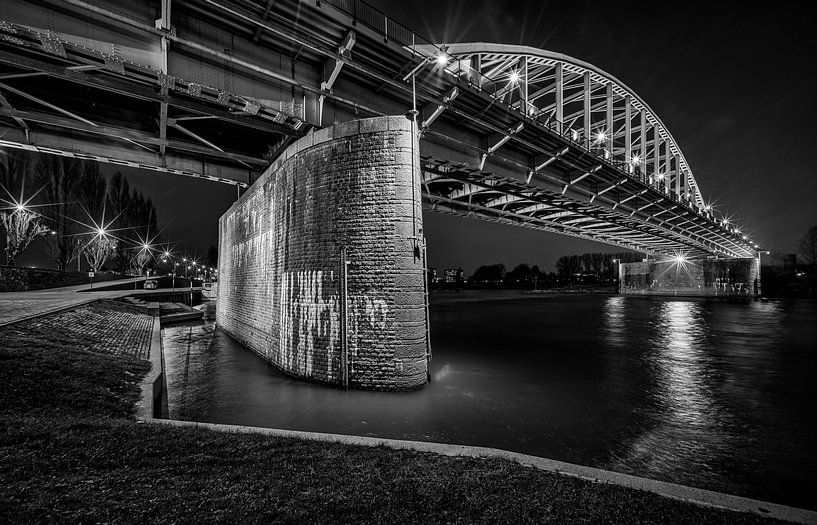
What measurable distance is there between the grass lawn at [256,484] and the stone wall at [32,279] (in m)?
29.5

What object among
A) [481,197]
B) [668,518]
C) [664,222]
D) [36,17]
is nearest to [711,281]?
[664,222]

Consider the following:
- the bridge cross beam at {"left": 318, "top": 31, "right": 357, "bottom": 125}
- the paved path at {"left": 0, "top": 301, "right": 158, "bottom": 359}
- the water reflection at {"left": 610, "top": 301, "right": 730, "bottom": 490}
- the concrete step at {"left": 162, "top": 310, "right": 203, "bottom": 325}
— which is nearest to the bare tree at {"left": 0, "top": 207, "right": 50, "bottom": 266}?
the concrete step at {"left": 162, "top": 310, "right": 203, "bottom": 325}

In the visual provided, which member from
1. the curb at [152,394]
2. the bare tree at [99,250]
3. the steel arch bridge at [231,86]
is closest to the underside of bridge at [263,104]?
the steel arch bridge at [231,86]

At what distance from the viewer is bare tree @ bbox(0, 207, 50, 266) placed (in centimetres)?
3206

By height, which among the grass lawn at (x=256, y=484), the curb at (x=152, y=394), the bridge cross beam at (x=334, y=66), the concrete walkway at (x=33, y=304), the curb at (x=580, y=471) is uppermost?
the bridge cross beam at (x=334, y=66)

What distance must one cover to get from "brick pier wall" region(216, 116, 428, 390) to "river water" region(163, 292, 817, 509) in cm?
76

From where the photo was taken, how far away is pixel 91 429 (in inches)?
181

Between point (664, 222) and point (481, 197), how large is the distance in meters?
23.9

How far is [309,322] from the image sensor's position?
9.08 metres

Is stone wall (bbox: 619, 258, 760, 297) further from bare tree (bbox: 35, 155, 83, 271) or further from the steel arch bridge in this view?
bare tree (bbox: 35, 155, 83, 271)

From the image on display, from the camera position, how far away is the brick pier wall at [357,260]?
825 cm

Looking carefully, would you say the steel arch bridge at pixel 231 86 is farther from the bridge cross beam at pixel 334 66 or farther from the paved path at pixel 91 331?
the paved path at pixel 91 331

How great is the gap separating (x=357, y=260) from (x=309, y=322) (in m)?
2.17

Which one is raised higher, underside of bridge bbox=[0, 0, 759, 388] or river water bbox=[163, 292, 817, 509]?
underside of bridge bbox=[0, 0, 759, 388]
